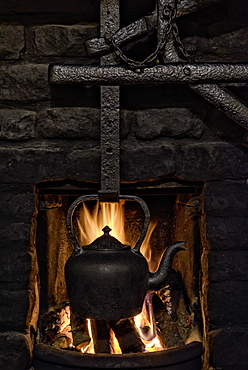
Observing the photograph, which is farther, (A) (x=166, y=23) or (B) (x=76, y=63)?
(B) (x=76, y=63)

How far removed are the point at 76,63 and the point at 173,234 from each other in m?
1.09

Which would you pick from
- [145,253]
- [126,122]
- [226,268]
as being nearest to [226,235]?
[226,268]

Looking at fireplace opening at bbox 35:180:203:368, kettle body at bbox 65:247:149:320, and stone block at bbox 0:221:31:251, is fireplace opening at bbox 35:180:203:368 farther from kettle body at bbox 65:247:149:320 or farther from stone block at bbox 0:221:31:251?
kettle body at bbox 65:247:149:320

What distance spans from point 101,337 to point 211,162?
99 centimetres

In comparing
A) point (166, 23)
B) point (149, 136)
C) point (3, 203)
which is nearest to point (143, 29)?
point (166, 23)

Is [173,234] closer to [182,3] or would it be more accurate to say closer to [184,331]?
[184,331]

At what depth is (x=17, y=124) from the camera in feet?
7.02

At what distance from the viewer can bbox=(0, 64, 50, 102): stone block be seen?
2.13 metres

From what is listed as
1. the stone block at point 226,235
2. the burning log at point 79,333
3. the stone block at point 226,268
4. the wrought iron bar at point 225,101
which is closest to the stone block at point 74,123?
the wrought iron bar at point 225,101

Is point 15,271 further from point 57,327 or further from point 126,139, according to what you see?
point 126,139

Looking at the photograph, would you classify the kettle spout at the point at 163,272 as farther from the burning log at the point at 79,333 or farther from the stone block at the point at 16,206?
the stone block at the point at 16,206

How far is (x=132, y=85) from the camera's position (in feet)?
7.05

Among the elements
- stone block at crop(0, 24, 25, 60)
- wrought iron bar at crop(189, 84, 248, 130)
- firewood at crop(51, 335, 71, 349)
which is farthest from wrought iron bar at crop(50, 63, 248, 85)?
firewood at crop(51, 335, 71, 349)

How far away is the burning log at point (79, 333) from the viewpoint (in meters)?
2.29
